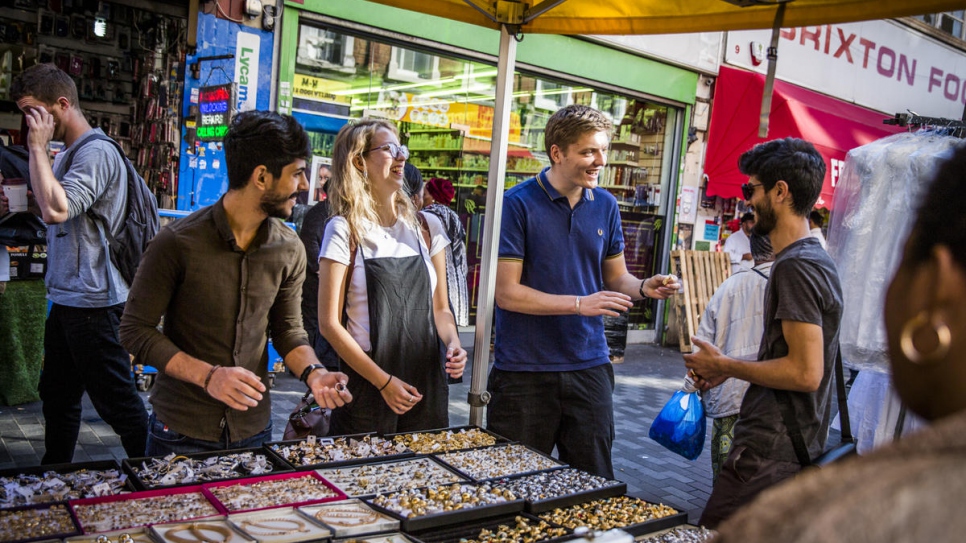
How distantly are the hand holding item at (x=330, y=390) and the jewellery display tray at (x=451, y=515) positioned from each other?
1.65ft

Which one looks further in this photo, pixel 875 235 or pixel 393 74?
pixel 393 74

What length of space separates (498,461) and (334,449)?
2.04ft

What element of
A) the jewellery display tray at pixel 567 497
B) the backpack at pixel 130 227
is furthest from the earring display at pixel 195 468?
the backpack at pixel 130 227

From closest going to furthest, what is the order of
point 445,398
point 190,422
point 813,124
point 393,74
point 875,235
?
point 190,422 < point 445,398 < point 875,235 < point 393,74 < point 813,124

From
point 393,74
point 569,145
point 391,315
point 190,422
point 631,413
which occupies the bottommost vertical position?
point 631,413

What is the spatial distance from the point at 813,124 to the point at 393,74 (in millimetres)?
6700

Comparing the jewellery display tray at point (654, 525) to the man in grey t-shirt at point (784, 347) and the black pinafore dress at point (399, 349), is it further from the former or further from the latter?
the black pinafore dress at point (399, 349)

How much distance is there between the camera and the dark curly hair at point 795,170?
2812 mm

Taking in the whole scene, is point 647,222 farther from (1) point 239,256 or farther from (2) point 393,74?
(1) point 239,256

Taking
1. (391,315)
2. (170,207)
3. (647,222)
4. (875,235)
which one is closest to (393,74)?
(170,207)

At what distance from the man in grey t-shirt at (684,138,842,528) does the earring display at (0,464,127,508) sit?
2058 mm

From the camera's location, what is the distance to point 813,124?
11.4 m

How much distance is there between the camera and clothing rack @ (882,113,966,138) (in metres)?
5.96

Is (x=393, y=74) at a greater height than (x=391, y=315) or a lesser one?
greater
